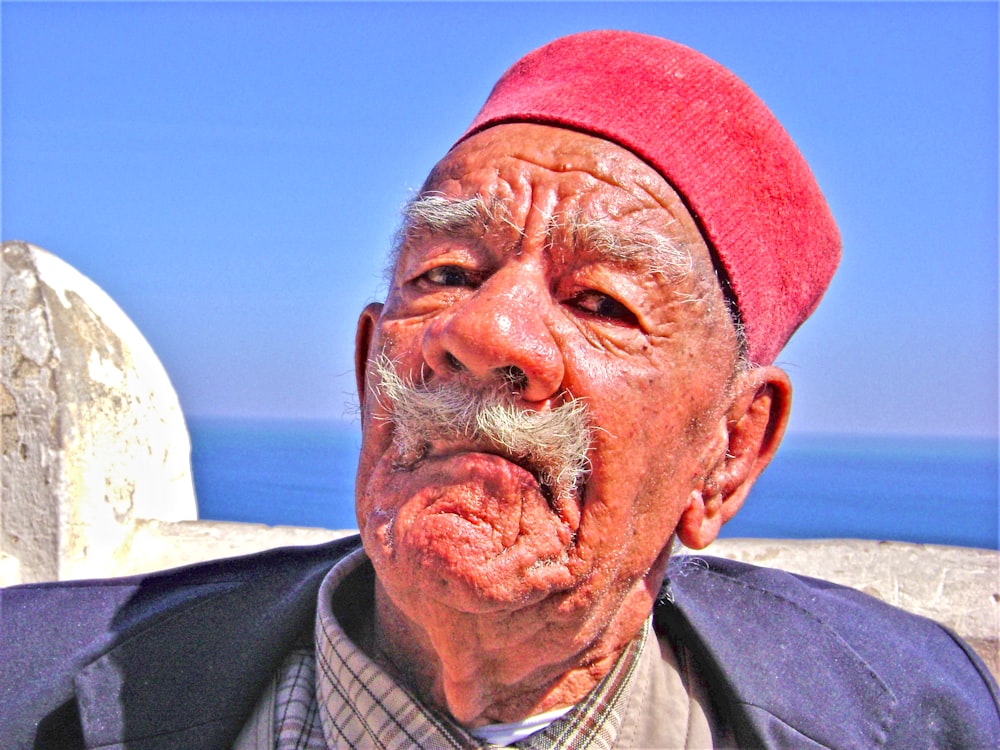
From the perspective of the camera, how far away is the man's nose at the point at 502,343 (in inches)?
60.9

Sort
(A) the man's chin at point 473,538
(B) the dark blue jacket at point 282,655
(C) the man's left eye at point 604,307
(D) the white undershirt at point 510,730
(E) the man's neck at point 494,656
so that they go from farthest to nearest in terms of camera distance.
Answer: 1. (B) the dark blue jacket at point 282,655
2. (D) the white undershirt at point 510,730
3. (C) the man's left eye at point 604,307
4. (E) the man's neck at point 494,656
5. (A) the man's chin at point 473,538

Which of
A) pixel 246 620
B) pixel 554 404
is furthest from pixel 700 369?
pixel 246 620

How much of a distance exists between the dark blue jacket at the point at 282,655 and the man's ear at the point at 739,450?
34cm

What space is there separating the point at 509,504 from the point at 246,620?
0.90 m

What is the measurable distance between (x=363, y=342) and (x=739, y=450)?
928 millimetres

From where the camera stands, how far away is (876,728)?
7.04 feet

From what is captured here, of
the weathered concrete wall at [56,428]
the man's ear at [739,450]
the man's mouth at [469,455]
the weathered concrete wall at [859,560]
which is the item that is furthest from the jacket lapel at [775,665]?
the weathered concrete wall at [56,428]

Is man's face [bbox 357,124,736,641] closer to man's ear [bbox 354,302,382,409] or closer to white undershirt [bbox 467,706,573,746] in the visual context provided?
man's ear [bbox 354,302,382,409]

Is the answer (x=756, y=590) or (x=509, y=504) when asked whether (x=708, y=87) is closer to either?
(x=509, y=504)

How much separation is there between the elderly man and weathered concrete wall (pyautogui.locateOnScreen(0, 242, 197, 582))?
30.3 inches

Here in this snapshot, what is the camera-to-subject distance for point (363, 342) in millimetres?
2154

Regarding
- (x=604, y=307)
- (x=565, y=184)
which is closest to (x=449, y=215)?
(x=565, y=184)

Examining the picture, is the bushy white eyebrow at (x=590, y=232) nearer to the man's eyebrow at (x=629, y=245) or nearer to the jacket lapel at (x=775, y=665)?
the man's eyebrow at (x=629, y=245)

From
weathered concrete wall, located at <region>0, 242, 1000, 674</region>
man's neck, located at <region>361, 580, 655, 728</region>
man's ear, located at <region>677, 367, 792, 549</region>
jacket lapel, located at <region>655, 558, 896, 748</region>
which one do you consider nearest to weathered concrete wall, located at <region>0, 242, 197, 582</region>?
weathered concrete wall, located at <region>0, 242, 1000, 674</region>
